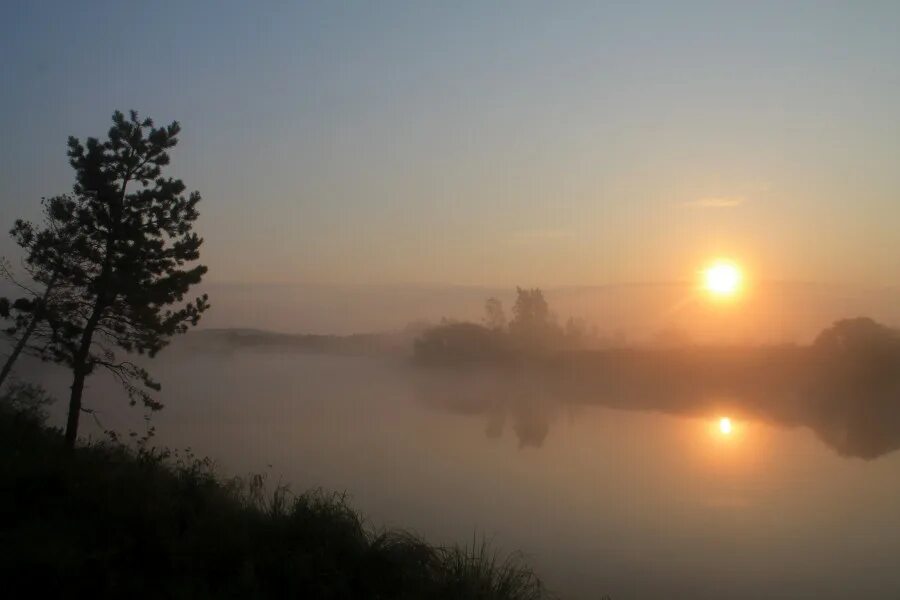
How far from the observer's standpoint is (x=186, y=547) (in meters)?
7.99

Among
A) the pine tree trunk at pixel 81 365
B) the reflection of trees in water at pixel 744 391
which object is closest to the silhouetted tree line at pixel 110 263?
the pine tree trunk at pixel 81 365

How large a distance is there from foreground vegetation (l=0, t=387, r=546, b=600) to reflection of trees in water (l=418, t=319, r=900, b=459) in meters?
21.8

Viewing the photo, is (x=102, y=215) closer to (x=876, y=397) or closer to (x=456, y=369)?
(x=876, y=397)

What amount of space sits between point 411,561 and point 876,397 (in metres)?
47.6

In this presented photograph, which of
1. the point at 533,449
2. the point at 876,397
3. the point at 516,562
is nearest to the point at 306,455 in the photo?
the point at 533,449

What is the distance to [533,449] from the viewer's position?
2869 cm

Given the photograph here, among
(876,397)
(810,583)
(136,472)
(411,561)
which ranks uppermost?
(876,397)

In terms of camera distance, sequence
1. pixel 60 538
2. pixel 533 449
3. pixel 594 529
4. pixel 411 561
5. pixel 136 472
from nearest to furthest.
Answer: pixel 60 538 → pixel 411 561 → pixel 136 472 → pixel 594 529 → pixel 533 449

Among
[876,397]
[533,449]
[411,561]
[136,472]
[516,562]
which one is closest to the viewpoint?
[411,561]

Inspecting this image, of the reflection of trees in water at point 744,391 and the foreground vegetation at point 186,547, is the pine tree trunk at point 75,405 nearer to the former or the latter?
the foreground vegetation at point 186,547

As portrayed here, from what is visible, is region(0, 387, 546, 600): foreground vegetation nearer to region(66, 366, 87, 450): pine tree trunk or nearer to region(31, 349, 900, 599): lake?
region(66, 366, 87, 450): pine tree trunk

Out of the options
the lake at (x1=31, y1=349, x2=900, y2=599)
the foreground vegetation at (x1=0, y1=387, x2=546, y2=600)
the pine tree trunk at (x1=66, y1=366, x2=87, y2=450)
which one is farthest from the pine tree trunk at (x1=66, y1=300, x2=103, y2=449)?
the lake at (x1=31, y1=349, x2=900, y2=599)

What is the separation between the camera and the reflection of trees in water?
36438 mm

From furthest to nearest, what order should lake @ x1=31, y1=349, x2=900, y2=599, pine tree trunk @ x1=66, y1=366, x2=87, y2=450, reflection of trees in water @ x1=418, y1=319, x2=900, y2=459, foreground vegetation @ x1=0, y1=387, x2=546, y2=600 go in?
reflection of trees in water @ x1=418, y1=319, x2=900, y2=459
lake @ x1=31, y1=349, x2=900, y2=599
pine tree trunk @ x1=66, y1=366, x2=87, y2=450
foreground vegetation @ x1=0, y1=387, x2=546, y2=600
